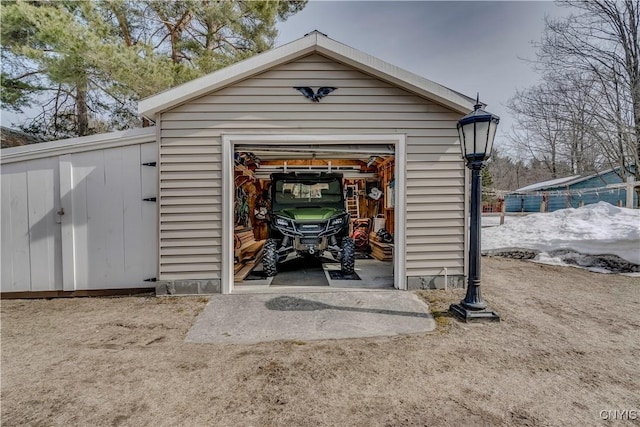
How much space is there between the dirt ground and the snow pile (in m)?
2.76

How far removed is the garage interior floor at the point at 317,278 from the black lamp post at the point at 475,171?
4.11ft

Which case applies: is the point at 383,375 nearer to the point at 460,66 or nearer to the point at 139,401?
the point at 139,401

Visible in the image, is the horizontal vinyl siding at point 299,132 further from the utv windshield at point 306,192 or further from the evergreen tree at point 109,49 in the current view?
the evergreen tree at point 109,49

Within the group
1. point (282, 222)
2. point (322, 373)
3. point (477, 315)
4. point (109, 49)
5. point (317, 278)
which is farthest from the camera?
point (109, 49)

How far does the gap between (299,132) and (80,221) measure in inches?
134

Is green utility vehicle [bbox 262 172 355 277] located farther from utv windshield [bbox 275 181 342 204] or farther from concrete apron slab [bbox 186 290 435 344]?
concrete apron slab [bbox 186 290 435 344]

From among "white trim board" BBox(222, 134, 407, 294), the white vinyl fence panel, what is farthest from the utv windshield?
the white vinyl fence panel

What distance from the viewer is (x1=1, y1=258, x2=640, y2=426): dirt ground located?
1.87 m

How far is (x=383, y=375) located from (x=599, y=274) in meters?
5.56

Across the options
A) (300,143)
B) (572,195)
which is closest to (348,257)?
(300,143)

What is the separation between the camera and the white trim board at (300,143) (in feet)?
13.4

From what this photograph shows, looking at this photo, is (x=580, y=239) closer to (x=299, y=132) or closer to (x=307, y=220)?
(x=307, y=220)

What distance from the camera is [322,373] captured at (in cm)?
232

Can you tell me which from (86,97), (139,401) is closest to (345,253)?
(139,401)
